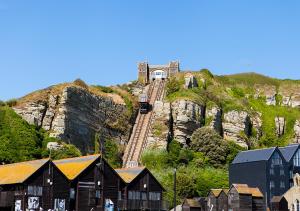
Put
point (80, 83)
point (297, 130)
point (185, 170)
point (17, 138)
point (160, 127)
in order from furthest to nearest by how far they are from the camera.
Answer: point (297, 130) < point (80, 83) < point (160, 127) < point (185, 170) < point (17, 138)

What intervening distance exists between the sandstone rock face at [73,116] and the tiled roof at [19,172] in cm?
2488

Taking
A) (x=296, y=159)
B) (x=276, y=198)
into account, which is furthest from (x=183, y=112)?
(x=276, y=198)

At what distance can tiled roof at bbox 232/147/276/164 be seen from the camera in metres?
90.6

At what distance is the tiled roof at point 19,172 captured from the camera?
66125mm

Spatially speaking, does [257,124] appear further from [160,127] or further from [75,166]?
[75,166]

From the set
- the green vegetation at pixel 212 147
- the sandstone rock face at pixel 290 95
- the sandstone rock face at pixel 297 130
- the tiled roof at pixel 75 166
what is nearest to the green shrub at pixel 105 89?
the green vegetation at pixel 212 147

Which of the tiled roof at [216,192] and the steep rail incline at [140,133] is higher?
the steep rail incline at [140,133]

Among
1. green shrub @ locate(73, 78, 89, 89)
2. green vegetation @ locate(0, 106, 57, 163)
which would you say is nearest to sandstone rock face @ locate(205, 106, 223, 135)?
green shrub @ locate(73, 78, 89, 89)

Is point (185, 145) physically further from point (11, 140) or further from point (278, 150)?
point (11, 140)

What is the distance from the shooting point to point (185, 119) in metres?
109

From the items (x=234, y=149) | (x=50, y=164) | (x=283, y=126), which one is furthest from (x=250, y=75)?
(x=50, y=164)

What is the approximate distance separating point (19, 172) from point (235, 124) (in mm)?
55999

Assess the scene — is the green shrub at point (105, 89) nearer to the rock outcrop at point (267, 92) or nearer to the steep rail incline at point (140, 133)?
the steep rail incline at point (140, 133)

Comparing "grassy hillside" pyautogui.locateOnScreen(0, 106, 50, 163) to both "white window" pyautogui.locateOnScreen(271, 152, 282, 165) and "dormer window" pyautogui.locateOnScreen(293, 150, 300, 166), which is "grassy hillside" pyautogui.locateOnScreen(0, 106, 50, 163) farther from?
"dormer window" pyautogui.locateOnScreen(293, 150, 300, 166)
